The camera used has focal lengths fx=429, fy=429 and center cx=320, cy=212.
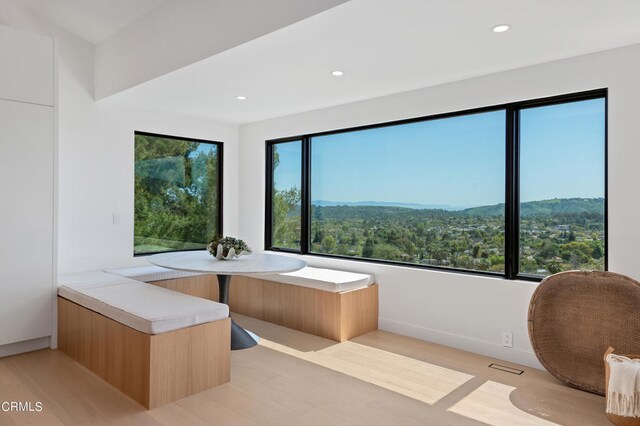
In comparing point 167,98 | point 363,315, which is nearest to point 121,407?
point 363,315

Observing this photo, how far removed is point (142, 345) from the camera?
8.54ft

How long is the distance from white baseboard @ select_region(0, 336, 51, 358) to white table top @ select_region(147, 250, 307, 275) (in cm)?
107

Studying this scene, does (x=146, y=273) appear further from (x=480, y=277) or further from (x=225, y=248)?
(x=480, y=277)

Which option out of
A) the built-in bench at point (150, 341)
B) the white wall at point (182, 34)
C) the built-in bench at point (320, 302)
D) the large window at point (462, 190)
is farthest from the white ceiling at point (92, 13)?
the built-in bench at point (320, 302)

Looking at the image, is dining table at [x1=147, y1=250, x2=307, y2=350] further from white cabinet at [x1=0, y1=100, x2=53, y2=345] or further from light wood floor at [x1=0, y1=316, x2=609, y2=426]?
white cabinet at [x1=0, y1=100, x2=53, y2=345]

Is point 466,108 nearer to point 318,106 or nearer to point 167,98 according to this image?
point 318,106

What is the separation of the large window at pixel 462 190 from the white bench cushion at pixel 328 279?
39 cm

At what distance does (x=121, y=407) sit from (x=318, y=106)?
3325 mm

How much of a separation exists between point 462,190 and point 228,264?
2.15 metres

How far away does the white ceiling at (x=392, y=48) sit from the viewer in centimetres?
228

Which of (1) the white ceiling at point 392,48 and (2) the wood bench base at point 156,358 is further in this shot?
(2) the wood bench base at point 156,358

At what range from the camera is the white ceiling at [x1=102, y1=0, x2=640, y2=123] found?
2283mm

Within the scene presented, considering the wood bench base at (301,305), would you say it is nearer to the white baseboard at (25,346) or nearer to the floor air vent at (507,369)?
the white baseboard at (25,346)
